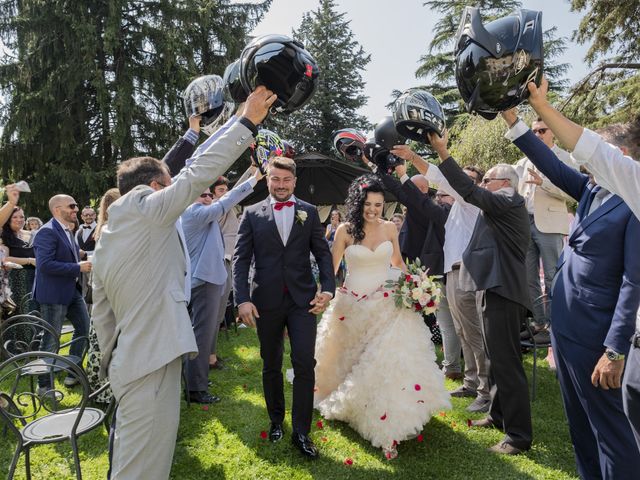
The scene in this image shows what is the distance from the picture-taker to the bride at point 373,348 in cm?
394

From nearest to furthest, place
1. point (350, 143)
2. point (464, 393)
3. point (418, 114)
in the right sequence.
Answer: point (418, 114), point (464, 393), point (350, 143)

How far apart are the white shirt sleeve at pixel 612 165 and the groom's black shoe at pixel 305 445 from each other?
3.03 meters

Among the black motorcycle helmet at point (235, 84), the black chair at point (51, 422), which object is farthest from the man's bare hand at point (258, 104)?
the black chair at point (51, 422)

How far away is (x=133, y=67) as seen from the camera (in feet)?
60.3

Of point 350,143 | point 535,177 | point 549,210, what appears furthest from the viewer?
point 549,210

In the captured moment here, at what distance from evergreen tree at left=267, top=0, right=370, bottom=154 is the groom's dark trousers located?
25702mm

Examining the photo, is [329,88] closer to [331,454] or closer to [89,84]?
[89,84]

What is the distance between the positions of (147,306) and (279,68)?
1.50 metres

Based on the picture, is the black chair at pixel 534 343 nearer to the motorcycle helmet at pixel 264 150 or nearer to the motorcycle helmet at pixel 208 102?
the motorcycle helmet at pixel 264 150

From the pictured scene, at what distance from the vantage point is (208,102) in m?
3.73

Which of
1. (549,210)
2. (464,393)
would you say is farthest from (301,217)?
(549,210)

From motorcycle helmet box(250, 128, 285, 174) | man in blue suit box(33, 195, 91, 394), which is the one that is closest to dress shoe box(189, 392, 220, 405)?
man in blue suit box(33, 195, 91, 394)

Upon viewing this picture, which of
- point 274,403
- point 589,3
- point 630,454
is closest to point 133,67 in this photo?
point 589,3

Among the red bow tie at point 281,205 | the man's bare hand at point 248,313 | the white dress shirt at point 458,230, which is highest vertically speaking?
the red bow tie at point 281,205
